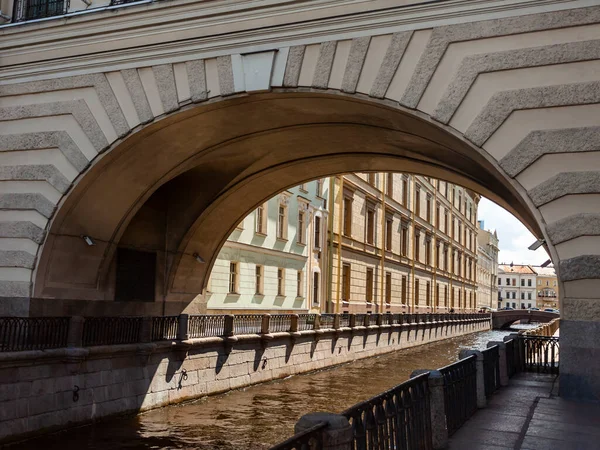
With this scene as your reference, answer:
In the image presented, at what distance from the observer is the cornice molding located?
961 cm

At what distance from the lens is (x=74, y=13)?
11.9m

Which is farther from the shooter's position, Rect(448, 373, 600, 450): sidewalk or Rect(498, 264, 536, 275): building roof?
Rect(498, 264, 536, 275): building roof

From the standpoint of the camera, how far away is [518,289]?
435ft

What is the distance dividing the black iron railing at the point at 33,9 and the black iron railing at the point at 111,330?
5694 millimetres

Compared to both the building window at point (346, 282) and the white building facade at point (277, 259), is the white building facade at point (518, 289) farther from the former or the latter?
the white building facade at point (277, 259)

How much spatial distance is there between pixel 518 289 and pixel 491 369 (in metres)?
128

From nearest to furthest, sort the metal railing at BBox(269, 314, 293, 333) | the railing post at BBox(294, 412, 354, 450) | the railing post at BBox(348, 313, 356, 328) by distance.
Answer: the railing post at BBox(294, 412, 354, 450)
the metal railing at BBox(269, 314, 293, 333)
the railing post at BBox(348, 313, 356, 328)

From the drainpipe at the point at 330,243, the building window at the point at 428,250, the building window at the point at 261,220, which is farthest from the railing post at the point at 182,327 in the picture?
the building window at the point at 428,250

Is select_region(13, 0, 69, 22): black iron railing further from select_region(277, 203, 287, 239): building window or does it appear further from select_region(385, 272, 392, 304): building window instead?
select_region(385, 272, 392, 304): building window

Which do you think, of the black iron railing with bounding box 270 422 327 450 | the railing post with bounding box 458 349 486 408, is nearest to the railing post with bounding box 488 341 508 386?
the railing post with bounding box 458 349 486 408

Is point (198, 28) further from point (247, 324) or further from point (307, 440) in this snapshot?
point (247, 324)

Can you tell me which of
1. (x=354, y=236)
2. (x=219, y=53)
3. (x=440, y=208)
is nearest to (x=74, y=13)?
(x=219, y=53)

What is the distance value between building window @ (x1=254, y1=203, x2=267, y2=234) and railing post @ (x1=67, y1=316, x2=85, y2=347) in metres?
13.4

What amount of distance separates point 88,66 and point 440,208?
40.3 metres
